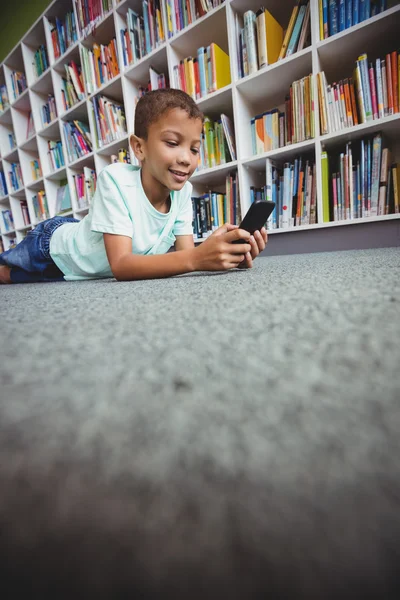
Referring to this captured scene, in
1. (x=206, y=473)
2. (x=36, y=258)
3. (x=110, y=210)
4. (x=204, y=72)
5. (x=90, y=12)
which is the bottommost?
(x=206, y=473)

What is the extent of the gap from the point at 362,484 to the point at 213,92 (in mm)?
1924

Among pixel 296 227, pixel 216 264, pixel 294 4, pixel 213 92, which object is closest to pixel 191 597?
pixel 216 264

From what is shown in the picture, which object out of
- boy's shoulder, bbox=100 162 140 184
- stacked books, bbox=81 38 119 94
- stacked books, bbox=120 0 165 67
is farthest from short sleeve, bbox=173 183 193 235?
stacked books, bbox=81 38 119 94

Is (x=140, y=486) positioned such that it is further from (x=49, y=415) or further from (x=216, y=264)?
(x=216, y=264)

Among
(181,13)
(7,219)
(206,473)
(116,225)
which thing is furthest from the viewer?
(7,219)

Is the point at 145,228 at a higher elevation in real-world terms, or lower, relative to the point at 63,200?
lower

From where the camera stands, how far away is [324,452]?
94mm

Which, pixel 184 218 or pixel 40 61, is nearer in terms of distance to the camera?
pixel 184 218

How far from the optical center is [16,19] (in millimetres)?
2857

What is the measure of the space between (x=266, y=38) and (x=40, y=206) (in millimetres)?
2488

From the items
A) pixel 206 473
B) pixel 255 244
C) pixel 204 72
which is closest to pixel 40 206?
pixel 204 72

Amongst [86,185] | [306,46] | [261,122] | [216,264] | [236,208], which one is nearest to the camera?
[216,264]

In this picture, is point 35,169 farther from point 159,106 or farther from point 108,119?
point 159,106

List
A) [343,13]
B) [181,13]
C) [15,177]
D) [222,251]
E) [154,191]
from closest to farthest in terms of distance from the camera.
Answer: [222,251], [154,191], [343,13], [181,13], [15,177]
